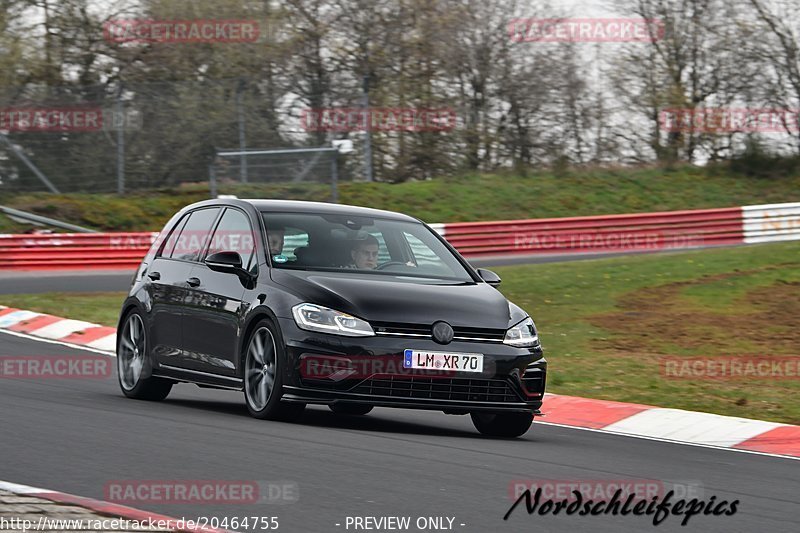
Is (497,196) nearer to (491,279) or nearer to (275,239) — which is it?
(491,279)

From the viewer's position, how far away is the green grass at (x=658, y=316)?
41.2 feet

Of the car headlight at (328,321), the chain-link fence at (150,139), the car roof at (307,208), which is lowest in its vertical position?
the car headlight at (328,321)

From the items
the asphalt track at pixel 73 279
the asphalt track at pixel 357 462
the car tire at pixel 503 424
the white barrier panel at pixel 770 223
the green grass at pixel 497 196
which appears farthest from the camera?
the white barrier panel at pixel 770 223

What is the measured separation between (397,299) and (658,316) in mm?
10278

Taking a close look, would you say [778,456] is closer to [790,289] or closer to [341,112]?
[790,289]

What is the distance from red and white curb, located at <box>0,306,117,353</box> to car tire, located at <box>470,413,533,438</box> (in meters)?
6.33

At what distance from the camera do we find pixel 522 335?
30.1 ft

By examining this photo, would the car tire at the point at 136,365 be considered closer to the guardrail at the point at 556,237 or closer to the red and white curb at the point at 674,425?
the red and white curb at the point at 674,425

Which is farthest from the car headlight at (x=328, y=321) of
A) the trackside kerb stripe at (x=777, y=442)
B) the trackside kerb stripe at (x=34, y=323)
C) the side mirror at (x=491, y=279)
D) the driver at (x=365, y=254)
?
the trackside kerb stripe at (x=34, y=323)

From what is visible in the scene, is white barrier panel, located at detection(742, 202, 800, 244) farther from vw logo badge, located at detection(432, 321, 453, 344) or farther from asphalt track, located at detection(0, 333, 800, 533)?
vw logo badge, located at detection(432, 321, 453, 344)

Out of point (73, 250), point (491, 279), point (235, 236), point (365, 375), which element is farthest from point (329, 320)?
point (73, 250)

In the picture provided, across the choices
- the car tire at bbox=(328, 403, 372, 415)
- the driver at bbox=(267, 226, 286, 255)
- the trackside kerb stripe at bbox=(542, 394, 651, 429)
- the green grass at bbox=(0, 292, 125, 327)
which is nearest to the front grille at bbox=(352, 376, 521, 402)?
the car tire at bbox=(328, 403, 372, 415)

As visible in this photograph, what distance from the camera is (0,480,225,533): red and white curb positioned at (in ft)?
17.8

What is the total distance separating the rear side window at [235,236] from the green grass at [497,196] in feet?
60.8
